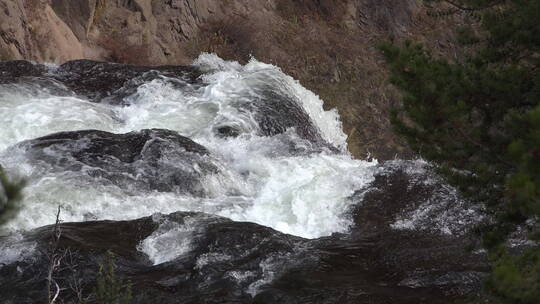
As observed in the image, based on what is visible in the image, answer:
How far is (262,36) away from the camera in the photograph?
23688 millimetres

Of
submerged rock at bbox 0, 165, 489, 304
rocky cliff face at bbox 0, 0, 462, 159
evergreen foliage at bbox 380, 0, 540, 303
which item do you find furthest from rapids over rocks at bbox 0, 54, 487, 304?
rocky cliff face at bbox 0, 0, 462, 159

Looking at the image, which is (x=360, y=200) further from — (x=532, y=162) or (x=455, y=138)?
(x=532, y=162)

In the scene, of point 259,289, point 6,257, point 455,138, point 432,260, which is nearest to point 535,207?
point 455,138

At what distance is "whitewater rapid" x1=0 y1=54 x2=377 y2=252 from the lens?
1044 centimetres

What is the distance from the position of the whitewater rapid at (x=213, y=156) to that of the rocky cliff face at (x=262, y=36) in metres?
2.00

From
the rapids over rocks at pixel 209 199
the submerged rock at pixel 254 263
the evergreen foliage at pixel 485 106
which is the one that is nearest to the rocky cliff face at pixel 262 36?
the rapids over rocks at pixel 209 199

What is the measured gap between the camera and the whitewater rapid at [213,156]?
411 inches

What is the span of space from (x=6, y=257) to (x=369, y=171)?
6.99 metres

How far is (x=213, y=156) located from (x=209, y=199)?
1277mm

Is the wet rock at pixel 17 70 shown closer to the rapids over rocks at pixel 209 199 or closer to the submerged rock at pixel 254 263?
the rapids over rocks at pixel 209 199

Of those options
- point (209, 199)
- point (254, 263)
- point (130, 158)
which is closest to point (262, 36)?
point (130, 158)

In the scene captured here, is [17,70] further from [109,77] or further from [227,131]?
[227,131]

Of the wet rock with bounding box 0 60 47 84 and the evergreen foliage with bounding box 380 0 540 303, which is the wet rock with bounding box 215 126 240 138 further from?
the evergreen foliage with bounding box 380 0 540 303

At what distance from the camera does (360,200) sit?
11.5 m
